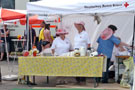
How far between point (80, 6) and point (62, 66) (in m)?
1.66

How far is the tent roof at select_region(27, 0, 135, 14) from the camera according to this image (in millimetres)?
6496

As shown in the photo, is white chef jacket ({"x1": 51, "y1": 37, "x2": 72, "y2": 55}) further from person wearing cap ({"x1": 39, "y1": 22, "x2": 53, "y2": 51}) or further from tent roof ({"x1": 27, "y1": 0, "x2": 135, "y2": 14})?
person wearing cap ({"x1": 39, "y1": 22, "x2": 53, "y2": 51})

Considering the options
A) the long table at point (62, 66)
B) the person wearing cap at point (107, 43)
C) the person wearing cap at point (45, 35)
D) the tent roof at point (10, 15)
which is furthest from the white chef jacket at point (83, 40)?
the person wearing cap at point (45, 35)

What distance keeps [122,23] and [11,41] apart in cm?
638

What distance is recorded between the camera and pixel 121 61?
25.3 feet

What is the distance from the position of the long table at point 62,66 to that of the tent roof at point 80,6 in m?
1.26

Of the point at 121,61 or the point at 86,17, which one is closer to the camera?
the point at 121,61

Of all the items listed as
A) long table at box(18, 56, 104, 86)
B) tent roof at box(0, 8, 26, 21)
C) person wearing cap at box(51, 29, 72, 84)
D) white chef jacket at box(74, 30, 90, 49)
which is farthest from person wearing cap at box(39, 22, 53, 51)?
long table at box(18, 56, 104, 86)

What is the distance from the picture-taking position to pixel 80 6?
6.75 metres

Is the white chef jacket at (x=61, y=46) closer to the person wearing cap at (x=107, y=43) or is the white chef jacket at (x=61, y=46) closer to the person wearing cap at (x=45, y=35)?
the person wearing cap at (x=107, y=43)

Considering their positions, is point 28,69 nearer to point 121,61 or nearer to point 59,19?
point 121,61

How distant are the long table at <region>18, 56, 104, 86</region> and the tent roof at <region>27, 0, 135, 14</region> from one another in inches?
49.5

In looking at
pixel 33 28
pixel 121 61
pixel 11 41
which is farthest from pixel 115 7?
pixel 11 41

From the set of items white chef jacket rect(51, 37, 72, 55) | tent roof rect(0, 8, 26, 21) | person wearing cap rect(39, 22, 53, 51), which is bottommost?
white chef jacket rect(51, 37, 72, 55)
